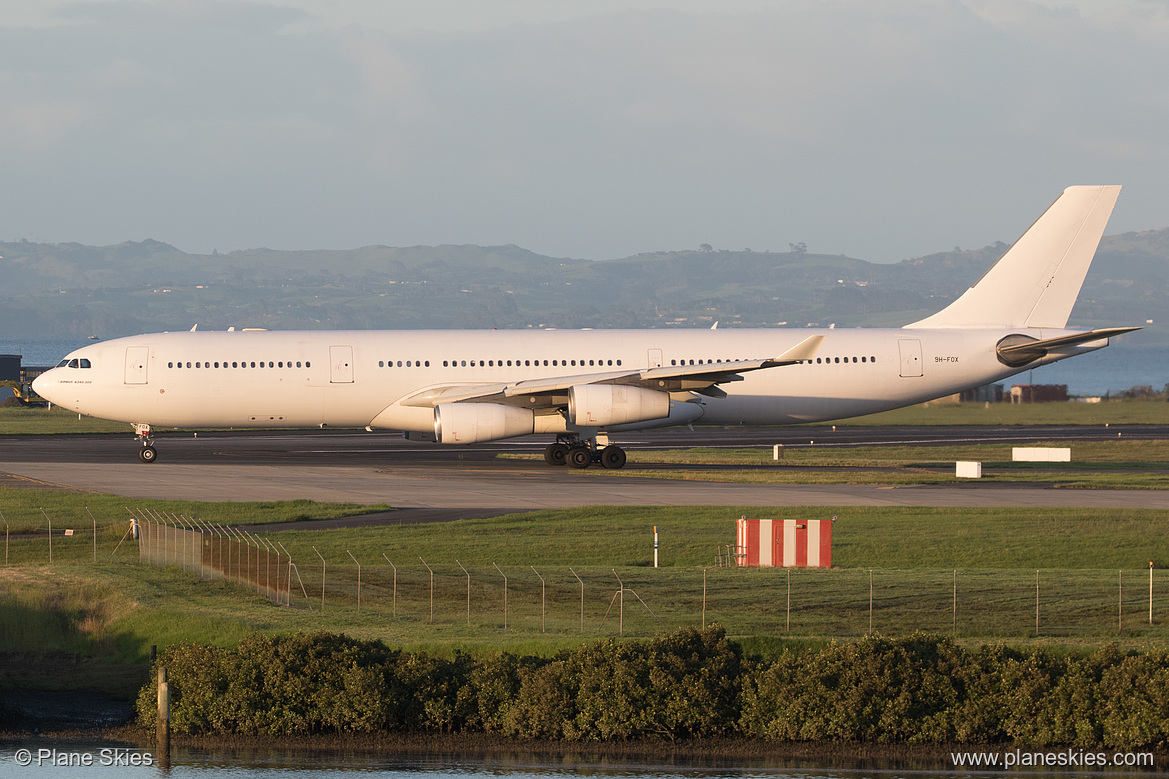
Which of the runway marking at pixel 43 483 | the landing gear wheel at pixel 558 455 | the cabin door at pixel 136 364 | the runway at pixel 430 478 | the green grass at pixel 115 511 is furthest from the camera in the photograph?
the landing gear wheel at pixel 558 455

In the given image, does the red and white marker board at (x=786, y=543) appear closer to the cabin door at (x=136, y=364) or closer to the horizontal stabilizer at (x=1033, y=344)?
the horizontal stabilizer at (x=1033, y=344)

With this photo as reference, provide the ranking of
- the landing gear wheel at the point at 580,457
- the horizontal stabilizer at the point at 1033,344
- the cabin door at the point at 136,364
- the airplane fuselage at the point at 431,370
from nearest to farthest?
1. the horizontal stabilizer at the point at 1033,344
2. the landing gear wheel at the point at 580,457
3. the airplane fuselage at the point at 431,370
4. the cabin door at the point at 136,364

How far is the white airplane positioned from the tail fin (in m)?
0.06

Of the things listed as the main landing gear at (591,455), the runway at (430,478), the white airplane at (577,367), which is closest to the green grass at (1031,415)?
the runway at (430,478)

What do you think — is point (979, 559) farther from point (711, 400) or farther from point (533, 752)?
point (711, 400)

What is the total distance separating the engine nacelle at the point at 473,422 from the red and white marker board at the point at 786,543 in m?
17.4

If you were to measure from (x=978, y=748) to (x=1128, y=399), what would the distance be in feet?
265

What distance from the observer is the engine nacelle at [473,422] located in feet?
148

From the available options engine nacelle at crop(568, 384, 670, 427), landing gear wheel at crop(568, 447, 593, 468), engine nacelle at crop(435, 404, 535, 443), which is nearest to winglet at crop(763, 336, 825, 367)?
engine nacelle at crop(568, 384, 670, 427)

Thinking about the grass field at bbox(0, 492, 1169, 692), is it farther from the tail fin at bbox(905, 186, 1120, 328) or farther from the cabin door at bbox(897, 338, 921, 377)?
the tail fin at bbox(905, 186, 1120, 328)

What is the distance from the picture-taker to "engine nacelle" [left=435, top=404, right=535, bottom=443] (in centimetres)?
4522

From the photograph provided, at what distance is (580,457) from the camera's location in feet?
161

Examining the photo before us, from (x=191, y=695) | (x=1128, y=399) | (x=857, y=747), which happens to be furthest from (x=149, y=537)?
(x=1128, y=399)

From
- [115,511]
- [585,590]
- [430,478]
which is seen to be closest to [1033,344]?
[430,478]
